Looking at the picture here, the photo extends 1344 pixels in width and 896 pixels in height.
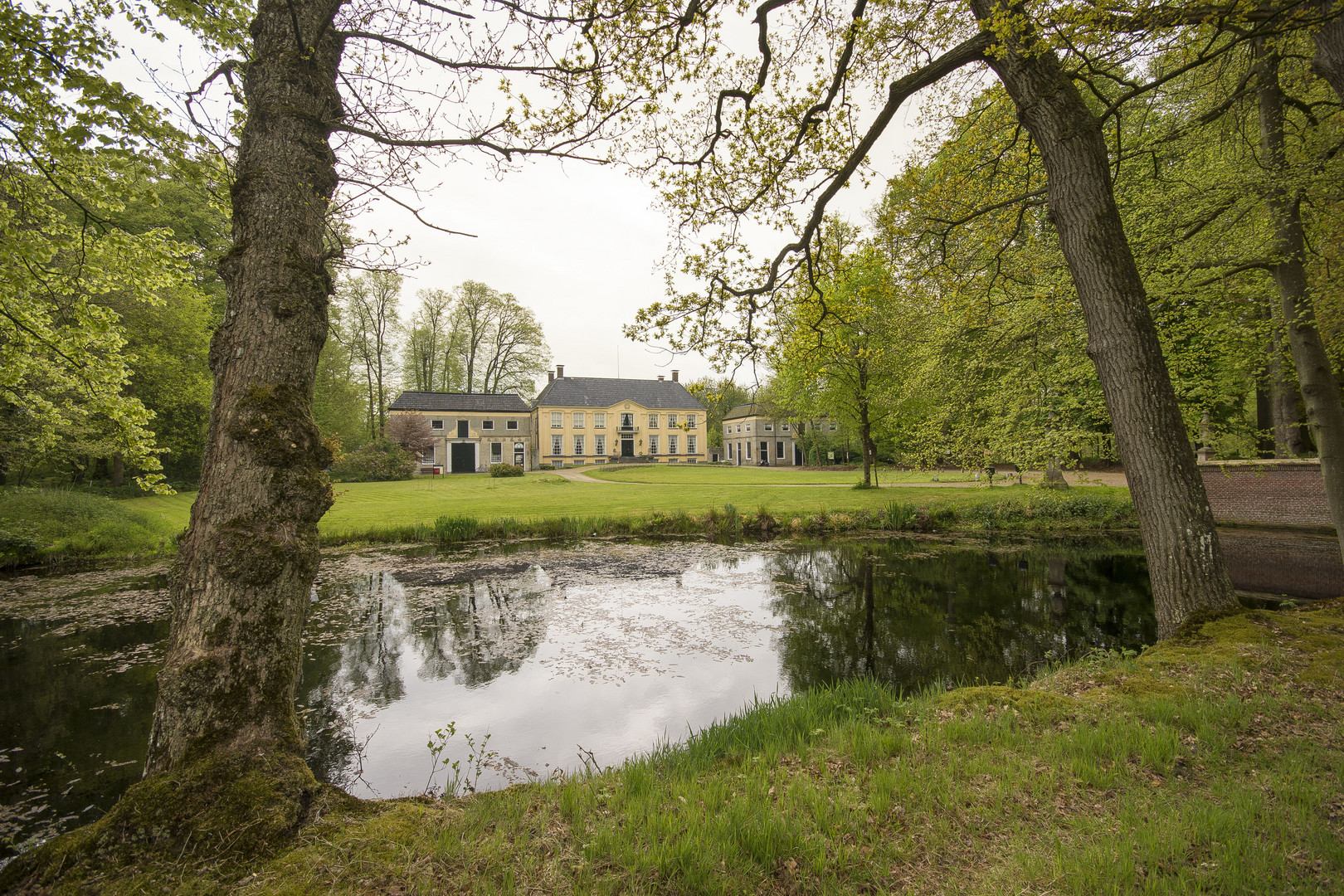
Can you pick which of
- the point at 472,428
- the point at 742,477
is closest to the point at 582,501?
the point at 742,477

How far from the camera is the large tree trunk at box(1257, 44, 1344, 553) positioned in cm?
583

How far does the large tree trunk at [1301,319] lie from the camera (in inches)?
229

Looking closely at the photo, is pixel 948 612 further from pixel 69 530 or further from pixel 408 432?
pixel 408 432

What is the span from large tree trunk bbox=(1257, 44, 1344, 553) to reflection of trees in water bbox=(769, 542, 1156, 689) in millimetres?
2669

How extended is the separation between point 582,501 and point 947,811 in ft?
53.3

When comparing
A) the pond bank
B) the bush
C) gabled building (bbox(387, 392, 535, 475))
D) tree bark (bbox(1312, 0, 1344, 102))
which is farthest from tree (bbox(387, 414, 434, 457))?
tree bark (bbox(1312, 0, 1344, 102))

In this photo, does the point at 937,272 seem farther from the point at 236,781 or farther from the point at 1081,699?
the point at 236,781

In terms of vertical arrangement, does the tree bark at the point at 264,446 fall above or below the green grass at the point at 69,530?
above

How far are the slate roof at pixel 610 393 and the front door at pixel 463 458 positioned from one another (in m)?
6.38

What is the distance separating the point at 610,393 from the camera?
46.9 meters

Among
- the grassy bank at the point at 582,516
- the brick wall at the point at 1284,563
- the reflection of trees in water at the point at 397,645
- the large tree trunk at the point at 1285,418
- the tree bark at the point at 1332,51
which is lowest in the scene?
the reflection of trees in water at the point at 397,645

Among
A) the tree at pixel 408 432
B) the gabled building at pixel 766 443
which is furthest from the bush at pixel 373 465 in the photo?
the gabled building at pixel 766 443

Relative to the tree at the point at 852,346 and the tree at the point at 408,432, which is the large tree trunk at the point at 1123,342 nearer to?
the tree at the point at 852,346

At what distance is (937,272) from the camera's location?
6902mm
